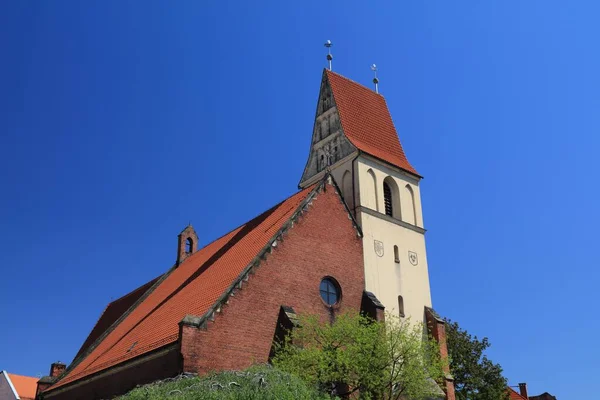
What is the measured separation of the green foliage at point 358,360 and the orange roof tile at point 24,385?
30.5 meters

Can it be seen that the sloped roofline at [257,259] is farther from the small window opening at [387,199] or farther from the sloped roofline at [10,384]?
the sloped roofline at [10,384]

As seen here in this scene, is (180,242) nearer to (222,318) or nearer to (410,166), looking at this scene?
(410,166)

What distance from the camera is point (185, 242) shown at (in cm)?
3791

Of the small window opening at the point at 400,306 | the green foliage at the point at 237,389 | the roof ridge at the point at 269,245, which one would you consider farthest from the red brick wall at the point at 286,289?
the green foliage at the point at 237,389

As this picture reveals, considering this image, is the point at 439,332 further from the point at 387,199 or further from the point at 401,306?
the point at 387,199

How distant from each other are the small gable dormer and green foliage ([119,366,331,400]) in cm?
2111

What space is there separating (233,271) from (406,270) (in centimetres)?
895

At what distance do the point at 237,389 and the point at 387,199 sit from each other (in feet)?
56.7

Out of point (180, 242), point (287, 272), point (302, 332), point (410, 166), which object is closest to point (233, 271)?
point (287, 272)

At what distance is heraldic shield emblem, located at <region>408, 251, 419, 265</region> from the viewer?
28750 millimetres

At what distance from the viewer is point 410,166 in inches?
1259

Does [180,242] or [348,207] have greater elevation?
[180,242]

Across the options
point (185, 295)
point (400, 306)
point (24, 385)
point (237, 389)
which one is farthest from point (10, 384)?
point (237, 389)

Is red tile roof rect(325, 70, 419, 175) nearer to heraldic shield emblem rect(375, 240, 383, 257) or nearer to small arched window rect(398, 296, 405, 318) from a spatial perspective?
heraldic shield emblem rect(375, 240, 383, 257)
